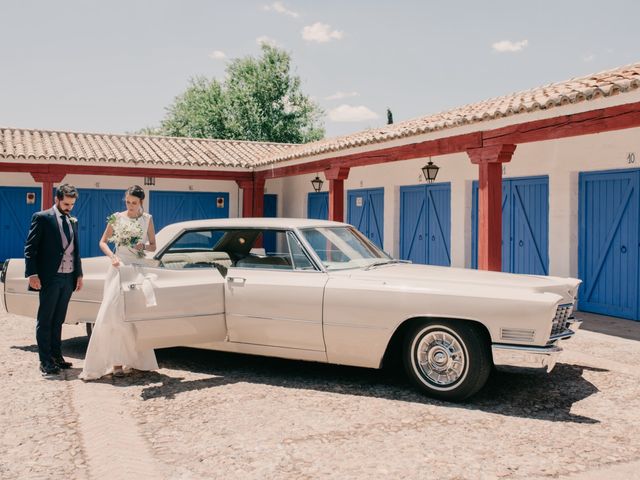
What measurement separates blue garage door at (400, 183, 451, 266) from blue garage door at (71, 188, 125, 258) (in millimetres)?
7991

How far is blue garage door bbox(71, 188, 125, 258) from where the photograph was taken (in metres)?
16.9

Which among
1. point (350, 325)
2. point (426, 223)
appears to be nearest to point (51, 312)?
point (350, 325)

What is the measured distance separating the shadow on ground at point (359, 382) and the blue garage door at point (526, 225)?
4734 millimetres

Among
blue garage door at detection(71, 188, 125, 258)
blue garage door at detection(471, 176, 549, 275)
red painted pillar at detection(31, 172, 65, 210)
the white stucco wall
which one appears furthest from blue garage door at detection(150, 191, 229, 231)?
blue garage door at detection(471, 176, 549, 275)

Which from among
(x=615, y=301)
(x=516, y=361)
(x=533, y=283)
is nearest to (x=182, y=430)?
(x=516, y=361)

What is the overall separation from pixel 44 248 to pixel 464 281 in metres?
3.47

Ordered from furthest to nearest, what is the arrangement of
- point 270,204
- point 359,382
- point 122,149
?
point 270,204, point 122,149, point 359,382

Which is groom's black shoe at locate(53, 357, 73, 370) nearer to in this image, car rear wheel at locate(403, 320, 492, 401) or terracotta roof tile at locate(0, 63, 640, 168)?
car rear wheel at locate(403, 320, 492, 401)

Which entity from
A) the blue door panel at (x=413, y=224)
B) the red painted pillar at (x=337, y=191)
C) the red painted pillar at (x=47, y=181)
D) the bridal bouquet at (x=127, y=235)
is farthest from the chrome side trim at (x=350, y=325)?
the red painted pillar at (x=47, y=181)

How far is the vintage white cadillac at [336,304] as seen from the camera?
4.38 m

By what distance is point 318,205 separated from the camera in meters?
16.9

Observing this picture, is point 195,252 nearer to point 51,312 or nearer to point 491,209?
point 51,312

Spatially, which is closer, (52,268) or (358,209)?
(52,268)

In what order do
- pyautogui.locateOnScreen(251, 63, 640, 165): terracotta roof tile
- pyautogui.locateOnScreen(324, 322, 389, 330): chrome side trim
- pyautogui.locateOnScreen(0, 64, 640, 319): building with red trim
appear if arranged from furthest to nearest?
pyautogui.locateOnScreen(0, 64, 640, 319): building with red trim
pyautogui.locateOnScreen(251, 63, 640, 165): terracotta roof tile
pyautogui.locateOnScreen(324, 322, 389, 330): chrome side trim
